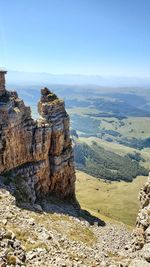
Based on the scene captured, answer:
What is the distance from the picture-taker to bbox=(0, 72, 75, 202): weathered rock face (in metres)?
92.2

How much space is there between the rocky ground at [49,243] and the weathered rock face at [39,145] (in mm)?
14547

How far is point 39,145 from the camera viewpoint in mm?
102812

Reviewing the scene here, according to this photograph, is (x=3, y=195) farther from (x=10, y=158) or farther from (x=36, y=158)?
(x=36, y=158)

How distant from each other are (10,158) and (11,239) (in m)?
51.6

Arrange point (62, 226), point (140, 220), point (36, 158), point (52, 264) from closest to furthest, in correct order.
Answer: point (52, 264), point (140, 220), point (62, 226), point (36, 158)

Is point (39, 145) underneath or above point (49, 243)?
above

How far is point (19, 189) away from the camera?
86.8 metres

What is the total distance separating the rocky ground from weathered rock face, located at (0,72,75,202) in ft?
47.7

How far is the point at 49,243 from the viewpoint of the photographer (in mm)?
49719

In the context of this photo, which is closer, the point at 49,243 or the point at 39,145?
the point at 49,243

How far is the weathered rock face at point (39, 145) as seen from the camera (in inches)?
3632

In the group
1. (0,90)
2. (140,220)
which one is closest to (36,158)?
(0,90)

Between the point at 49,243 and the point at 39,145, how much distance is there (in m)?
54.8

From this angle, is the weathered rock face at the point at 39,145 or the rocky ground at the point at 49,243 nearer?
the rocky ground at the point at 49,243
